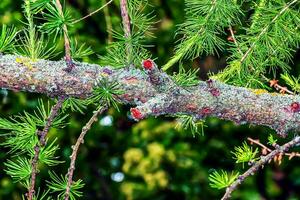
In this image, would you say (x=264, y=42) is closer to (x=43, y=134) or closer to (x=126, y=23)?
(x=126, y=23)

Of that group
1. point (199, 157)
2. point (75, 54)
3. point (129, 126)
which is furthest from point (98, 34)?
point (75, 54)

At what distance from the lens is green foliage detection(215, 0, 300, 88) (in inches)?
38.4

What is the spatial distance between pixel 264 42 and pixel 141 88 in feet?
0.84

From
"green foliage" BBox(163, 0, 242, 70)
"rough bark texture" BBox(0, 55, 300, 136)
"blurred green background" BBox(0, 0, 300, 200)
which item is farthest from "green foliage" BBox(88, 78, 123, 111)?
"blurred green background" BBox(0, 0, 300, 200)

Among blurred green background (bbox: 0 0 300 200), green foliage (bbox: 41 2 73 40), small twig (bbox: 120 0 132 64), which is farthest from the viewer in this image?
blurred green background (bbox: 0 0 300 200)

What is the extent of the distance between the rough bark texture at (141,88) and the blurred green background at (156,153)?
149 centimetres

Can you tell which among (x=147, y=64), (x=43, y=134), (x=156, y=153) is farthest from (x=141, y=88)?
(x=156, y=153)

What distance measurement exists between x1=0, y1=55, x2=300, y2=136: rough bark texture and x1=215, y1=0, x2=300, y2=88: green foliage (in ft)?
0.35

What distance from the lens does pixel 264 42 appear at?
1.01 m

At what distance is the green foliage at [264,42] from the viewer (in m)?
0.98

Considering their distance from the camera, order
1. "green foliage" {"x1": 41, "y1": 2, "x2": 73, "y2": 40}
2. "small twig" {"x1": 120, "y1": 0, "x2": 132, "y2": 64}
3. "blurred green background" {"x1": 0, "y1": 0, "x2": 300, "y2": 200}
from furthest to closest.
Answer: "blurred green background" {"x1": 0, "y1": 0, "x2": 300, "y2": 200} < "small twig" {"x1": 120, "y1": 0, "x2": 132, "y2": 64} < "green foliage" {"x1": 41, "y1": 2, "x2": 73, "y2": 40}

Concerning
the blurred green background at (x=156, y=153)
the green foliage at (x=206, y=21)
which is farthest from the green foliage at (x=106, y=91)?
the blurred green background at (x=156, y=153)

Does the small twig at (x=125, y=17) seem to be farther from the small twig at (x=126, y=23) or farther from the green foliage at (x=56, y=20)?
the green foliage at (x=56, y=20)

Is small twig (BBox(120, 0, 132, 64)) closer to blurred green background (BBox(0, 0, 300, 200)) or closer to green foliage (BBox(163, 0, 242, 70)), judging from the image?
green foliage (BBox(163, 0, 242, 70))
